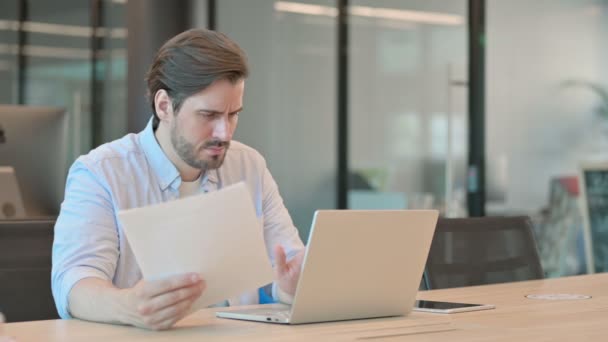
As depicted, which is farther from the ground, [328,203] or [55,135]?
[55,135]

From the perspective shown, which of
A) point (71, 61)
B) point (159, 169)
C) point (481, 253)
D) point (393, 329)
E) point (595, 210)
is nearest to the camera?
point (393, 329)

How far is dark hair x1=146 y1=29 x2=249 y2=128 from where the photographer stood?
2195 mm

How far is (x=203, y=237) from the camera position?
169 centimetres

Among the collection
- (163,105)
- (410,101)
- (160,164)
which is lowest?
(160,164)

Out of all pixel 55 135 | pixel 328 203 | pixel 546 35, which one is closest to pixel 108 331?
pixel 55 135

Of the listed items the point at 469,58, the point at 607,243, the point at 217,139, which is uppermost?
the point at 469,58

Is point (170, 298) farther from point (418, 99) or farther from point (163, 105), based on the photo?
point (418, 99)

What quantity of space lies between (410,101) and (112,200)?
3.68 metres

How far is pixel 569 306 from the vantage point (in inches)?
88.6

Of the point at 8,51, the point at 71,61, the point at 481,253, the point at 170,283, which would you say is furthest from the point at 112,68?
the point at 170,283

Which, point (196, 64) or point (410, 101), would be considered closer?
point (196, 64)

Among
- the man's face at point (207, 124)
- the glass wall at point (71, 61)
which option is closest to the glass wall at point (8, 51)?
the glass wall at point (71, 61)

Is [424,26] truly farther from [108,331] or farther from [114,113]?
[108,331]

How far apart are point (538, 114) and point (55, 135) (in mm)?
3373
